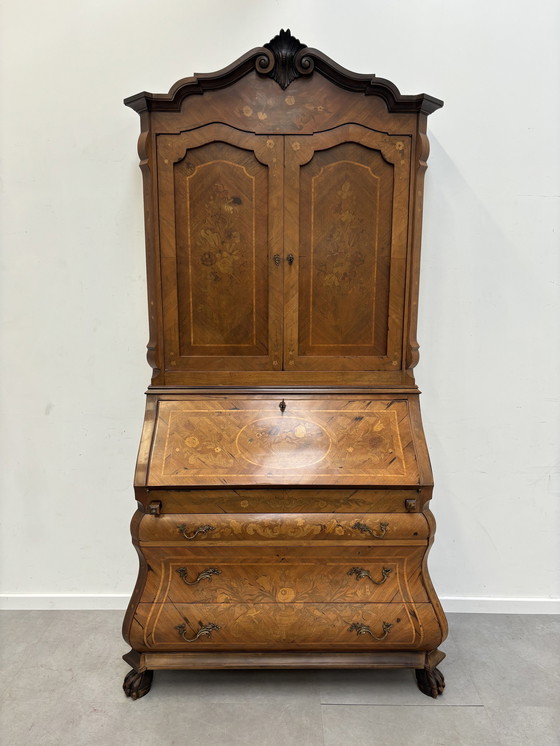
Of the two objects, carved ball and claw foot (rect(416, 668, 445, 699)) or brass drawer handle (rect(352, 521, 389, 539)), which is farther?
carved ball and claw foot (rect(416, 668, 445, 699))

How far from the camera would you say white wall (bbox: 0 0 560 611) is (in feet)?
7.50

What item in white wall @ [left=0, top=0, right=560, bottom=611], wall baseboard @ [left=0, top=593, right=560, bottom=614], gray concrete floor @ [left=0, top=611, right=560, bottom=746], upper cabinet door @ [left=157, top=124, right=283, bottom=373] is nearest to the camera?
gray concrete floor @ [left=0, top=611, right=560, bottom=746]

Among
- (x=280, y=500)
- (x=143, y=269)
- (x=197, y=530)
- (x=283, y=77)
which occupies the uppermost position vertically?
(x=283, y=77)

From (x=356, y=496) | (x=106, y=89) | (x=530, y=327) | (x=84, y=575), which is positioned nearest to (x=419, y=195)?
(x=530, y=327)

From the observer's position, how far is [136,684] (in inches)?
79.2

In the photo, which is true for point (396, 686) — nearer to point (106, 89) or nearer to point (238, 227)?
point (238, 227)

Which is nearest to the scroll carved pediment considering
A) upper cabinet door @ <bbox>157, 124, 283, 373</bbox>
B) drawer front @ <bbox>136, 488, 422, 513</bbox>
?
upper cabinet door @ <bbox>157, 124, 283, 373</bbox>

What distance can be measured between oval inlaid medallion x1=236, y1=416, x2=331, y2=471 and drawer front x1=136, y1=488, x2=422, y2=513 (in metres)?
0.11

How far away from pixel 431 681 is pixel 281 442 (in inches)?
44.4

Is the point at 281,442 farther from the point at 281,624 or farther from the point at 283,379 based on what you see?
the point at 281,624

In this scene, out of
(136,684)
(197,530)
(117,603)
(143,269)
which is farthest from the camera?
(117,603)

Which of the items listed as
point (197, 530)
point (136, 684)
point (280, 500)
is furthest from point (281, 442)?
point (136, 684)

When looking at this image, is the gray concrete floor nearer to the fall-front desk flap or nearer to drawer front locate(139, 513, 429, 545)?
drawer front locate(139, 513, 429, 545)

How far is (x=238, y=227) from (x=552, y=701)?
7.42 ft
